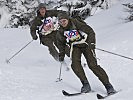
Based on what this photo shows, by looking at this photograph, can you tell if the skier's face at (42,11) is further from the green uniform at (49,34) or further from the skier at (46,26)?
the green uniform at (49,34)

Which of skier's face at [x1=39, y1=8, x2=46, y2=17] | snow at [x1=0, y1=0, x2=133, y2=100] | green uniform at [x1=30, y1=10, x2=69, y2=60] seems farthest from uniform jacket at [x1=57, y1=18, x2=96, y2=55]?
green uniform at [x1=30, y1=10, x2=69, y2=60]

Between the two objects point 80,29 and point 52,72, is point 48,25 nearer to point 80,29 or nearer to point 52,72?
point 52,72

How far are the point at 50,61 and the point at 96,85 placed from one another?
4.37 m

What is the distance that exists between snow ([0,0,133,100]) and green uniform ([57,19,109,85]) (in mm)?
506

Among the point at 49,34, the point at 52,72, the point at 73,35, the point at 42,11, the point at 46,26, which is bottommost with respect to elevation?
the point at 52,72

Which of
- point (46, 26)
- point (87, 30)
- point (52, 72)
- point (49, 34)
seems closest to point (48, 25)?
point (46, 26)

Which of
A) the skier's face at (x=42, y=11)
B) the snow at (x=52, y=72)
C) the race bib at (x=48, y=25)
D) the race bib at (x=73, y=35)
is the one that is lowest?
the snow at (x=52, y=72)

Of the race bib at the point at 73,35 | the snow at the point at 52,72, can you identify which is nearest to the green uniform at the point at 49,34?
the snow at the point at 52,72

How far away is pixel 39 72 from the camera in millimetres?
11164

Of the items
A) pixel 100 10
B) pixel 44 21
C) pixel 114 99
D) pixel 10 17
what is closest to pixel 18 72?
pixel 44 21

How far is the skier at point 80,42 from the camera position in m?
7.78

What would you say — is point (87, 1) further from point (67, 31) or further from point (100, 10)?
point (67, 31)

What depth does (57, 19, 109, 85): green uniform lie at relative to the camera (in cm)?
779

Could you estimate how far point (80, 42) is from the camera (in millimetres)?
8000
